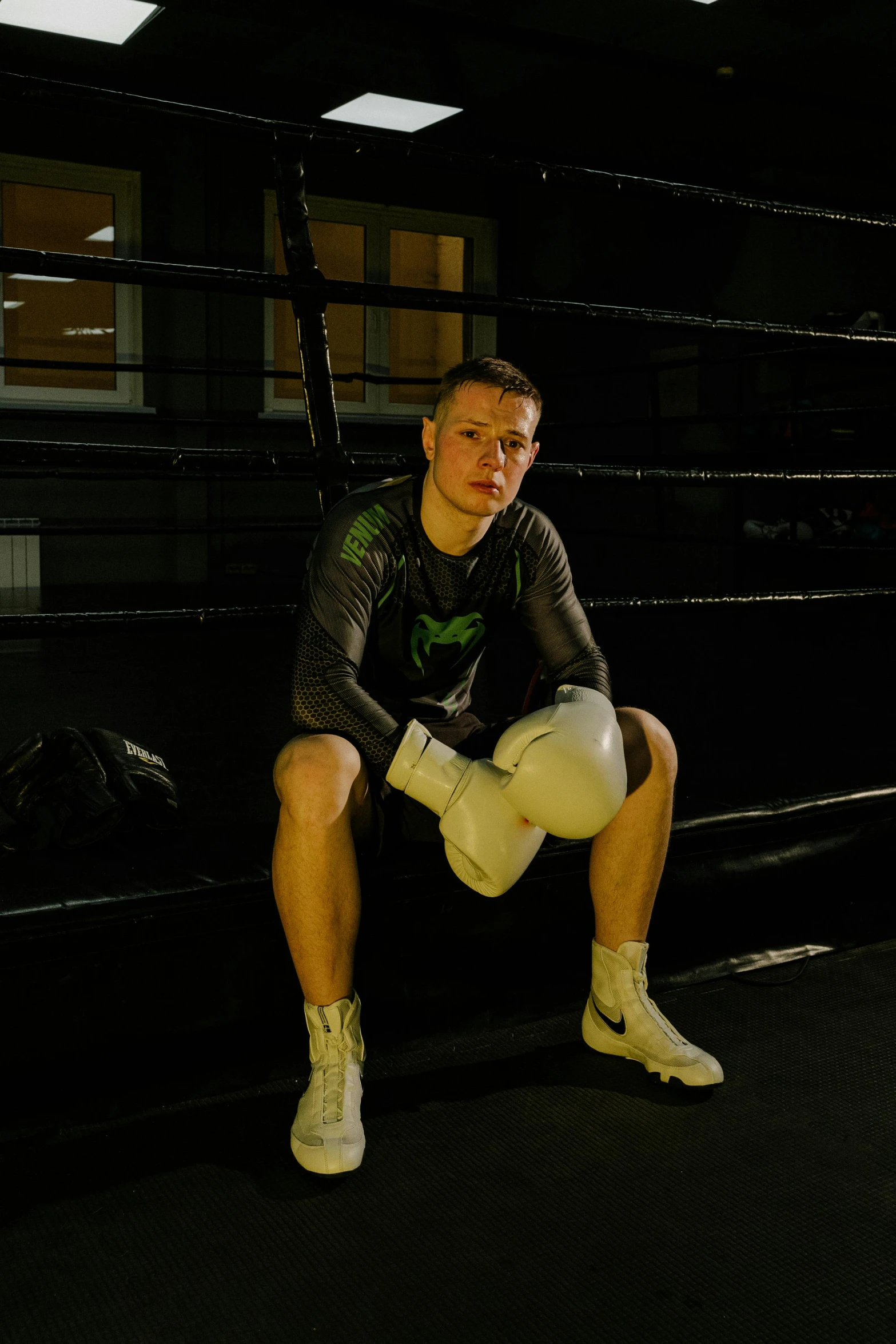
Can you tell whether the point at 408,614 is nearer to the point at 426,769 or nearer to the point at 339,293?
the point at 426,769

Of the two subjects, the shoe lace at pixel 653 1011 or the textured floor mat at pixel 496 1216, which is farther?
the shoe lace at pixel 653 1011

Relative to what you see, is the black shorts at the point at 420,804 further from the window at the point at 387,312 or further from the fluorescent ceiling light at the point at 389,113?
the window at the point at 387,312

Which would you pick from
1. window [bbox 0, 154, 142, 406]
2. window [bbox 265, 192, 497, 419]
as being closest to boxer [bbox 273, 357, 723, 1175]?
window [bbox 0, 154, 142, 406]

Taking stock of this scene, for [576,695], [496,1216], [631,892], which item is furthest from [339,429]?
[496,1216]

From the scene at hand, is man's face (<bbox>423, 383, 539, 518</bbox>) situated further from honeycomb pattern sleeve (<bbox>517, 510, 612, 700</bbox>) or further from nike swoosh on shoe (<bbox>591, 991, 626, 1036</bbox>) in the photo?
nike swoosh on shoe (<bbox>591, 991, 626, 1036</bbox>)

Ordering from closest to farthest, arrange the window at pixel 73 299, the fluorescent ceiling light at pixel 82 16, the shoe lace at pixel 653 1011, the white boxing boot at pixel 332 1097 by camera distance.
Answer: the white boxing boot at pixel 332 1097, the shoe lace at pixel 653 1011, the fluorescent ceiling light at pixel 82 16, the window at pixel 73 299

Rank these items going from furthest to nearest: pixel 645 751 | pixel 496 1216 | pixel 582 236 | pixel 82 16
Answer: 1. pixel 582 236
2. pixel 82 16
3. pixel 645 751
4. pixel 496 1216

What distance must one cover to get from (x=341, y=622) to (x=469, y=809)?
319mm

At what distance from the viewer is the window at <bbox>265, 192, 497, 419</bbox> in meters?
6.57

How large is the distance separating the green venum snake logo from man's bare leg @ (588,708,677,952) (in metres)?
0.24

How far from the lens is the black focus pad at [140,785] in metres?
1.49

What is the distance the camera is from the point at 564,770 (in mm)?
1266

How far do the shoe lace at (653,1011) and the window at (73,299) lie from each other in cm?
526

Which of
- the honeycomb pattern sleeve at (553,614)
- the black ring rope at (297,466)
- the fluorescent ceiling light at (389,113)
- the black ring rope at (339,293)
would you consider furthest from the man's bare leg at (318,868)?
the fluorescent ceiling light at (389,113)
